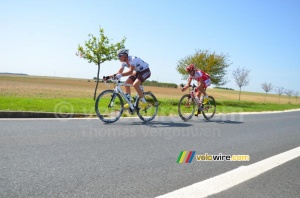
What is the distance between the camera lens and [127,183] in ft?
8.97

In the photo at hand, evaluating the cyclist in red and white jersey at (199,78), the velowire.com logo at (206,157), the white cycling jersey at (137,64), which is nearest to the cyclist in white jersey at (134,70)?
the white cycling jersey at (137,64)

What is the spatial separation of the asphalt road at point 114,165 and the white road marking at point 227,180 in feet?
0.28

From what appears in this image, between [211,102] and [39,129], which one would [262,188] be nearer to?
[39,129]

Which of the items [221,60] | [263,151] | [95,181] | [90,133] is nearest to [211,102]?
[263,151]

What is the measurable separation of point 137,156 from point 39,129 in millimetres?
2663

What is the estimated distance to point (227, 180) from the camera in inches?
121

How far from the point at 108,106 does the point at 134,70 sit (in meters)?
1.34

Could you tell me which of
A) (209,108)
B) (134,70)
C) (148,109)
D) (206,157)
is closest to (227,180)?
(206,157)

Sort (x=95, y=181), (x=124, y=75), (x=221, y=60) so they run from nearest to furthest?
(x=95, y=181) → (x=124, y=75) → (x=221, y=60)

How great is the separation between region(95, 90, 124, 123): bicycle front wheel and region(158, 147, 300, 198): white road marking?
14.7ft

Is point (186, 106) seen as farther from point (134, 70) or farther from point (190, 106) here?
point (134, 70)

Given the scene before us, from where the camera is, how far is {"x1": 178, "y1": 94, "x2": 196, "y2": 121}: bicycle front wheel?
921 centimetres

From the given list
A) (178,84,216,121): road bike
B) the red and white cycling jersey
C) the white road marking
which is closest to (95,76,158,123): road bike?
(178,84,216,121): road bike

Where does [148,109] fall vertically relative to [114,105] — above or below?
below
